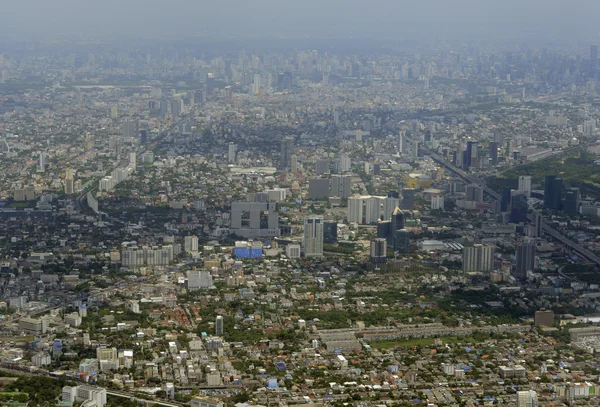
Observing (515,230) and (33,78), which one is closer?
(515,230)

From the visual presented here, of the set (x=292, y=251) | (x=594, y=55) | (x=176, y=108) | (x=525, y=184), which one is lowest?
(x=292, y=251)

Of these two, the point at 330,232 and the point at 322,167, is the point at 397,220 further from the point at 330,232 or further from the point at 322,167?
the point at 322,167

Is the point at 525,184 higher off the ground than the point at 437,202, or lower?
higher

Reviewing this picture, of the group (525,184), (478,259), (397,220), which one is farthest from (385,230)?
(525,184)

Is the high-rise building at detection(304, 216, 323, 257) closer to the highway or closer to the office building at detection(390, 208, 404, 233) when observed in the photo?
the office building at detection(390, 208, 404, 233)

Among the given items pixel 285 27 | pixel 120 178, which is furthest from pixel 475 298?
pixel 285 27

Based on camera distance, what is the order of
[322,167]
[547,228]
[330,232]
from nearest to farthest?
[330,232]
[547,228]
[322,167]

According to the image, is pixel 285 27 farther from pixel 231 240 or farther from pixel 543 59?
pixel 231 240
